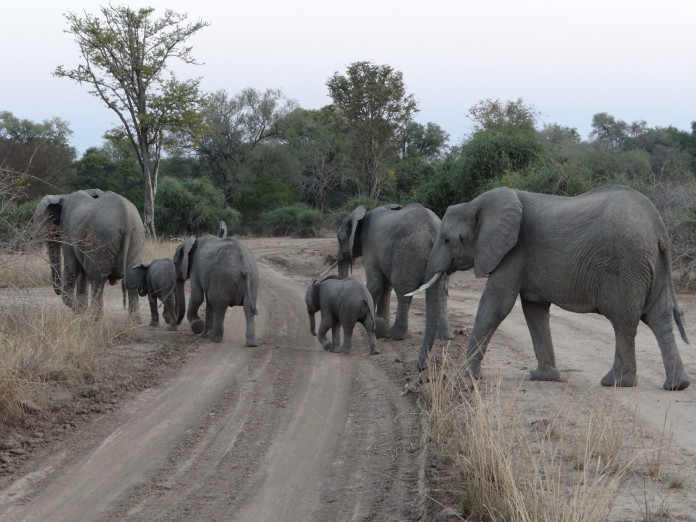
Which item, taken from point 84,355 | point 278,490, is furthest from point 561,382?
point 84,355

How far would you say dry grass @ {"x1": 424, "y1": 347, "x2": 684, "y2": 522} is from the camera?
15.5ft

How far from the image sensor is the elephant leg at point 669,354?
8891mm

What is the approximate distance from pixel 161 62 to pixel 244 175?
70.8 feet

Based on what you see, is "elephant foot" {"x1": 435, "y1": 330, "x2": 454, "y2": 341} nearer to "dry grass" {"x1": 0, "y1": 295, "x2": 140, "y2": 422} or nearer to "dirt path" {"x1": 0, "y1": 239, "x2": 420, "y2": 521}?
"dirt path" {"x1": 0, "y1": 239, "x2": 420, "y2": 521}

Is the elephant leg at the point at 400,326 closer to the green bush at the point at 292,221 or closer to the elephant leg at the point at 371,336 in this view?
the elephant leg at the point at 371,336

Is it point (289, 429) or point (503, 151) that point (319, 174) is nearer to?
point (503, 151)

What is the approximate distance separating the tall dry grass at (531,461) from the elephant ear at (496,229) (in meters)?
1.97

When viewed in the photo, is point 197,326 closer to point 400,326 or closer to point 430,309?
point 400,326

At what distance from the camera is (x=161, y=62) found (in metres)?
31.9

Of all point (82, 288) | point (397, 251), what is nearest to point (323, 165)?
point (82, 288)

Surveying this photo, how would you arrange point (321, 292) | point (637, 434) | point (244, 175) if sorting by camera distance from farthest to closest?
point (244, 175) < point (321, 292) < point (637, 434)

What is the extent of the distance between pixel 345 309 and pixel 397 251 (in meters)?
1.32

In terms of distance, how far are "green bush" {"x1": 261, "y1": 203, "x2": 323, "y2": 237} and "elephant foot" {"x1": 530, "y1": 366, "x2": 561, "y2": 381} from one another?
109ft

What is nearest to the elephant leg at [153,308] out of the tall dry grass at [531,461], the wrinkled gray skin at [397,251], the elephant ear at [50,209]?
the elephant ear at [50,209]
